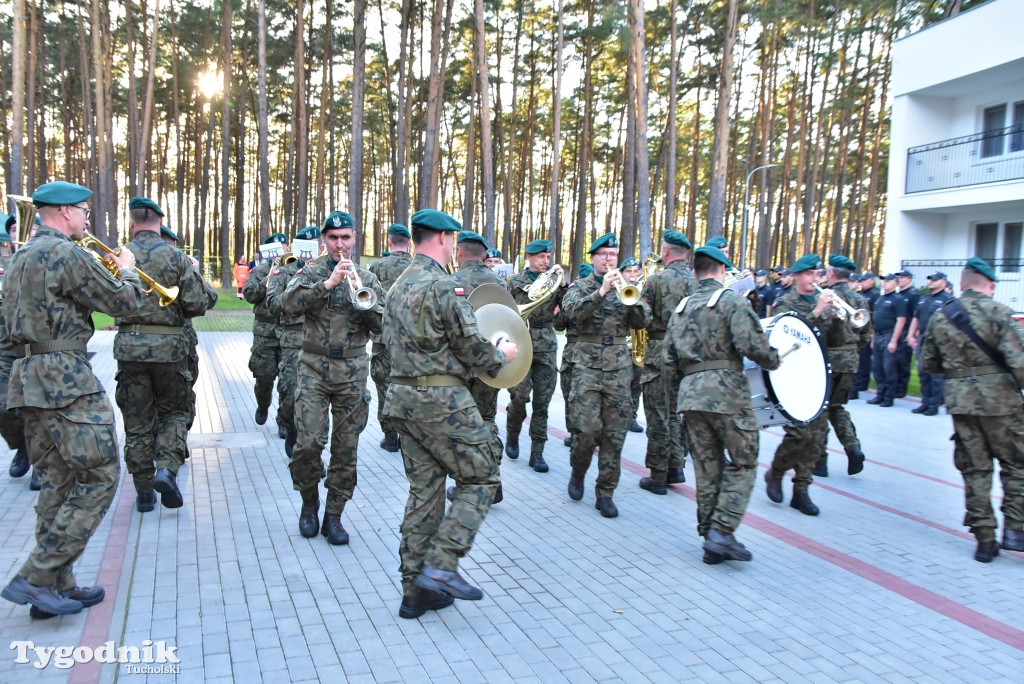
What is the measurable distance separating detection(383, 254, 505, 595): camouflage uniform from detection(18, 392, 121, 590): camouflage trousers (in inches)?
62.1

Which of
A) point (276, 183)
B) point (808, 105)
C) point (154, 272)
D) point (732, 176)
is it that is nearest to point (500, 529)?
point (154, 272)

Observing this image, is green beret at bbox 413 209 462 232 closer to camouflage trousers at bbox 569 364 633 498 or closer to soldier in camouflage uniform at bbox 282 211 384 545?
soldier in camouflage uniform at bbox 282 211 384 545

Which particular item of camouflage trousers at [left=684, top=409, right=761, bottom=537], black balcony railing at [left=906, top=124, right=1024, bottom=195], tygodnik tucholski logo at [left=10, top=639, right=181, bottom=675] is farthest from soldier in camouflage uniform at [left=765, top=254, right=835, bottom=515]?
black balcony railing at [left=906, top=124, right=1024, bottom=195]

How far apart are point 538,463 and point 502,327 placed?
3437 millimetres

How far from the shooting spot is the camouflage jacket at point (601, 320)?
253 inches

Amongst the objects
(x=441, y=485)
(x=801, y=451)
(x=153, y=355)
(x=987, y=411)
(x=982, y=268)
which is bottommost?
(x=801, y=451)

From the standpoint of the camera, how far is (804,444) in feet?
21.6

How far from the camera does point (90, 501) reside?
4199 millimetres

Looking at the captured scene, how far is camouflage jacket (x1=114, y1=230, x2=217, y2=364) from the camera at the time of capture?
232 inches

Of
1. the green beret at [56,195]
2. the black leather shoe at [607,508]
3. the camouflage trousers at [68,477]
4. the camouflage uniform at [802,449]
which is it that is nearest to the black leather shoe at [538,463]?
the black leather shoe at [607,508]

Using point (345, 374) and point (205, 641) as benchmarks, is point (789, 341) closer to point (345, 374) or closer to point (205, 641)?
point (345, 374)

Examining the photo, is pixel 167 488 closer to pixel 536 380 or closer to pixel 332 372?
pixel 332 372

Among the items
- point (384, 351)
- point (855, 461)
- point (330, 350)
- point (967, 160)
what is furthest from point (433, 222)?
point (967, 160)

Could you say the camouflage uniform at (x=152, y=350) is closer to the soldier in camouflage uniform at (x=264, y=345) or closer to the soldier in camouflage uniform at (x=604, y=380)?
the soldier in camouflage uniform at (x=264, y=345)
